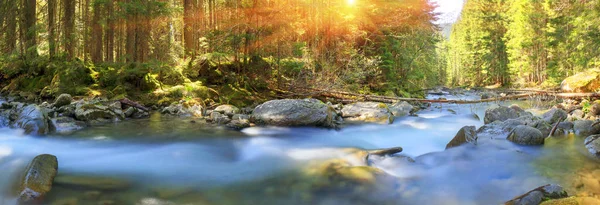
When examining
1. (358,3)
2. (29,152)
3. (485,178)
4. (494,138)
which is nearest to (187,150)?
(29,152)

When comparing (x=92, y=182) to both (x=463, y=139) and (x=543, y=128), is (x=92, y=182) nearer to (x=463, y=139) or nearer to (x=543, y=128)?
(x=463, y=139)

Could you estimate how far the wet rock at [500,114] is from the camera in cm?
946

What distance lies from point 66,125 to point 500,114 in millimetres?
11605

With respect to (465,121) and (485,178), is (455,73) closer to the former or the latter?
(465,121)

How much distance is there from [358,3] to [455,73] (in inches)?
2434

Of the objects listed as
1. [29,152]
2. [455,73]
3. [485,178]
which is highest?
[455,73]

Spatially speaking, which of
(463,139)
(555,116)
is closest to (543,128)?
(555,116)

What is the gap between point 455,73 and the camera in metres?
72.8

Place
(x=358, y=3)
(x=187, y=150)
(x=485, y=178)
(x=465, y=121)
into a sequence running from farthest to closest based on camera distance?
1. (x=358, y=3)
2. (x=465, y=121)
3. (x=187, y=150)
4. (x=485, y=178)

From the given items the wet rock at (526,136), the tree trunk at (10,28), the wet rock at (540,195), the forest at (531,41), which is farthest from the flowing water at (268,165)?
the forest at (531,41)

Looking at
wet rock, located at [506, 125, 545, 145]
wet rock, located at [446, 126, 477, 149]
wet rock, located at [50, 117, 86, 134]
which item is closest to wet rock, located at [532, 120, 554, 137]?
wet rock, located at [506, 125, 545, 145]

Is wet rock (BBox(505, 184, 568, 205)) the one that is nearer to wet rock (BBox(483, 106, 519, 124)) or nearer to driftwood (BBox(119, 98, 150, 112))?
wet rock (BBox(483, 106, 519, 124))

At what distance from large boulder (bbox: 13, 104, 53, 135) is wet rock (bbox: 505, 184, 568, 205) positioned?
8.70m

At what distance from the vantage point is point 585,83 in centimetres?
1236
